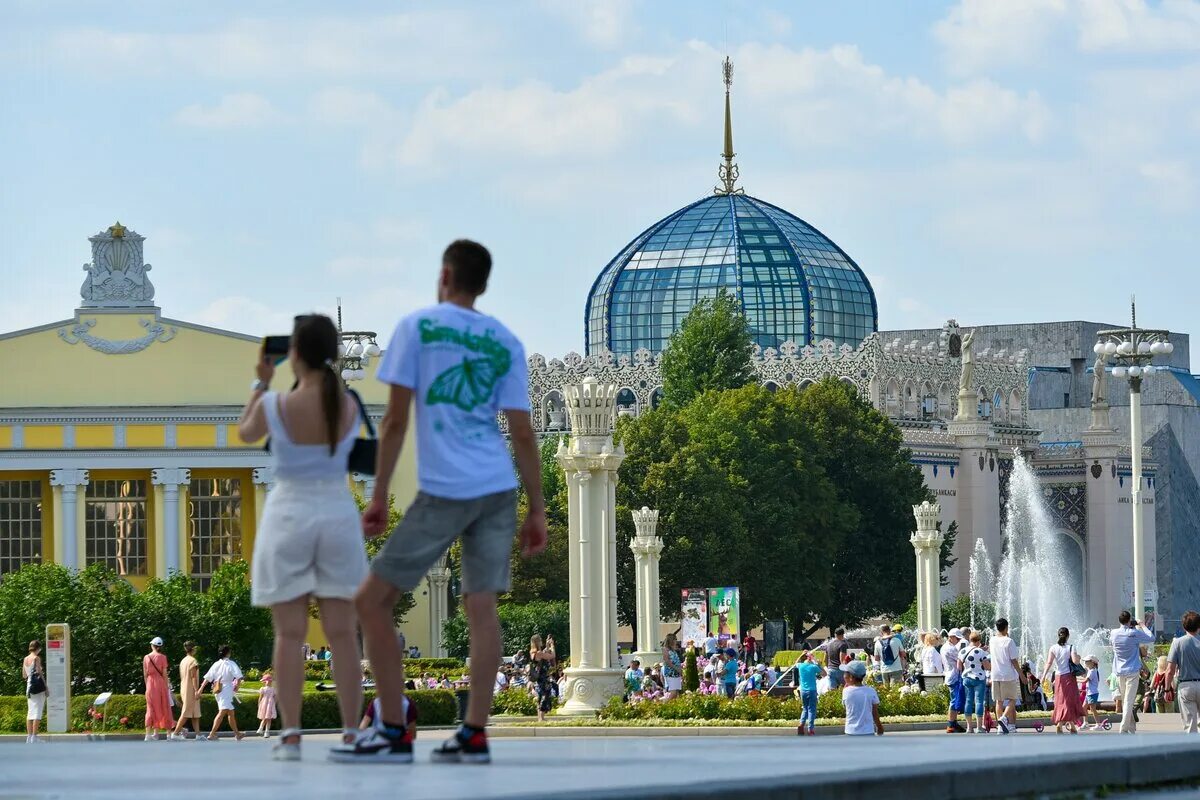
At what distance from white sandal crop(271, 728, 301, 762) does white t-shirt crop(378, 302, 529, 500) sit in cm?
111

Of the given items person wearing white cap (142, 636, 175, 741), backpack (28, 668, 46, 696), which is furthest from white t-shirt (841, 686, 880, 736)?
backpack (28, 668, 46, 696)

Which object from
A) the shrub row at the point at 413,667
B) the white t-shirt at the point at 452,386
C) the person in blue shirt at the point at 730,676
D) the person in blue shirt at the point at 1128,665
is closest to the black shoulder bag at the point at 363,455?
the white t-shirt at the point at 452,386

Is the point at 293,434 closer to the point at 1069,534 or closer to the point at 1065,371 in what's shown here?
the point at 1069,534

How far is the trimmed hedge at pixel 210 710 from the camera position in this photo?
120 feet

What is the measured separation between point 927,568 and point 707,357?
28.2 metres

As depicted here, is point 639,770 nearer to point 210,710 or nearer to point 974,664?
point 974,664

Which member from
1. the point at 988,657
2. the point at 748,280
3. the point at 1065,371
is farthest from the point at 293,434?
the point at 1065,371

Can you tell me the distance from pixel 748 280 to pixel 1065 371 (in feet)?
48.7

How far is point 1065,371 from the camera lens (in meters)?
104

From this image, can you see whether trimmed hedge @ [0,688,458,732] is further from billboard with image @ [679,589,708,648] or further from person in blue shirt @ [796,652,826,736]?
billboard with image @ [679,589,708,648]

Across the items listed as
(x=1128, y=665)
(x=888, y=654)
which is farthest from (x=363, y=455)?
(x=888, y=654)

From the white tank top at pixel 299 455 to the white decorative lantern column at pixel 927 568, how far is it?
41.0 metres

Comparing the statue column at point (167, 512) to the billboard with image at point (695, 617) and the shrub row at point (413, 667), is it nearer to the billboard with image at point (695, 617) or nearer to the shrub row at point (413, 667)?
A: the shrub row at point (413, 667)

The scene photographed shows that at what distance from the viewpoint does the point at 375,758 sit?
10188mm
